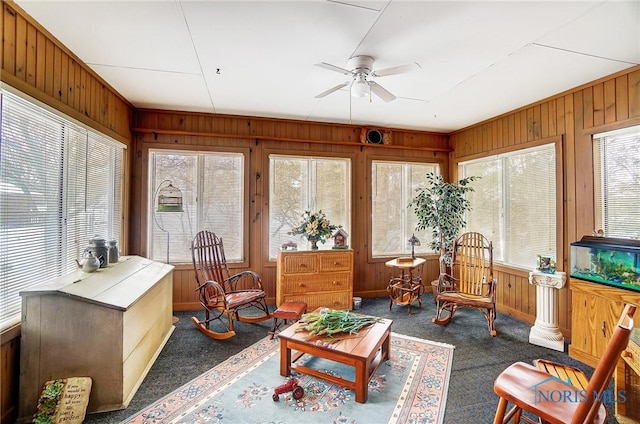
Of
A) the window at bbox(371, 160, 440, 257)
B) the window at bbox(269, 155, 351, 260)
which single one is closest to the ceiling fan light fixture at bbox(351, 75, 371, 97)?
the window at bbox(269, 155, 351, 260)

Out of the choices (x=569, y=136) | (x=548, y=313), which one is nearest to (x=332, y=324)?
(x=548, y=313)

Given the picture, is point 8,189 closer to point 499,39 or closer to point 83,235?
point 83,235

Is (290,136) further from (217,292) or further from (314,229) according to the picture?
(217,292)

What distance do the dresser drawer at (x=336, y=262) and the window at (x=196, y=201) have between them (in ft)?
4.00

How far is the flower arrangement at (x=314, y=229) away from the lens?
3.92 metres

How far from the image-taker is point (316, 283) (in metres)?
3.92

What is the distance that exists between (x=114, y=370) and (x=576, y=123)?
4990mm

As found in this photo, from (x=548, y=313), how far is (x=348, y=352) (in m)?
2.49

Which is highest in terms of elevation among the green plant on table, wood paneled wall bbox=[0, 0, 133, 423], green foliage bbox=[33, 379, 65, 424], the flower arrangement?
wood paneled wall bbox=[0, 0, 133, 423]

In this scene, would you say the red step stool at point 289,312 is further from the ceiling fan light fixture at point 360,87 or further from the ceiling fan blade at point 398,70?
the ceiling fan blade at point 398,70

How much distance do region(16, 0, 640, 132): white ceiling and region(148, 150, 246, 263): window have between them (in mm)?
878

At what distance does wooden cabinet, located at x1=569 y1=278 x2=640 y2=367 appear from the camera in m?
2.42

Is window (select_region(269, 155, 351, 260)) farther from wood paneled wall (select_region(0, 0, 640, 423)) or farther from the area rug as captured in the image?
the area rug

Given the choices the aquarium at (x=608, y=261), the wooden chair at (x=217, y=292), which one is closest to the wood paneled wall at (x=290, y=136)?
the aquarium at (x=608, y=261)
